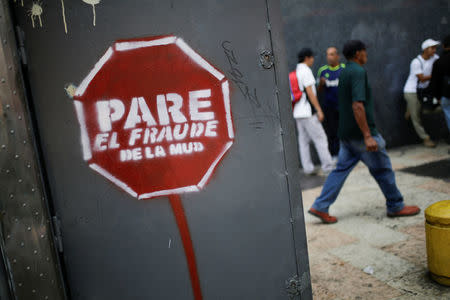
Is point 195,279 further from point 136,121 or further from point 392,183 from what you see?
point 392,183

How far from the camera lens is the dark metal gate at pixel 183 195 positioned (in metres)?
2.10

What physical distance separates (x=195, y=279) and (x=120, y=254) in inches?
17.7

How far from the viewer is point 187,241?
7.64ft

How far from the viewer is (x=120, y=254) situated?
2.28 metres

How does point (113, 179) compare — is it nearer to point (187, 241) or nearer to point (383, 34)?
point (187, 241)

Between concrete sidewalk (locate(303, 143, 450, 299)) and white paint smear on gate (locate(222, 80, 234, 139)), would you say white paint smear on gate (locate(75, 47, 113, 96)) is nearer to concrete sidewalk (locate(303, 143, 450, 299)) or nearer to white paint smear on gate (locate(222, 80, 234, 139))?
white paint smear on gate (locate(222, 80, 234, 139))

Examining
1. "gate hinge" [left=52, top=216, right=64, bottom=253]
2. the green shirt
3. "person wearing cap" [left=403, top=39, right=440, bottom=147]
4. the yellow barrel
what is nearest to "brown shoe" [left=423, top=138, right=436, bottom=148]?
"person wearing cap" [left=403, top=39, right=440, bottom=147]

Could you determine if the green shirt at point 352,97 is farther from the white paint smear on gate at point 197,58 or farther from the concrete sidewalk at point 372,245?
the white paint smear on gate at point 197,58

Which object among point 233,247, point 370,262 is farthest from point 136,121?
point 370,262

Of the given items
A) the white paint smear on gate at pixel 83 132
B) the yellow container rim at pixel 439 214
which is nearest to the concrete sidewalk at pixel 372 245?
the yellow container rim at pixel 439 214

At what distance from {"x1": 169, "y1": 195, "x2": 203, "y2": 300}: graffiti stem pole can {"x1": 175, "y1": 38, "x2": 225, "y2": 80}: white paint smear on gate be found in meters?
0.71

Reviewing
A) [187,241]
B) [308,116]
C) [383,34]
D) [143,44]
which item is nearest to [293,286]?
[187,241]

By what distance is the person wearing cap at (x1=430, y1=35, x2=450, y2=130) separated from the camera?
19.1 feet

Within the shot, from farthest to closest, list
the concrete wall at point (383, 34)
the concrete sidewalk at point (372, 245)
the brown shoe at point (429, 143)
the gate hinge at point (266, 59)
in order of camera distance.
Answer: the brown shoe at point (429, 143) → the concrete wall at point (383, 34) → the concrete sidewalk at point (372, 245) → the gate hinge at point (266, 59)
